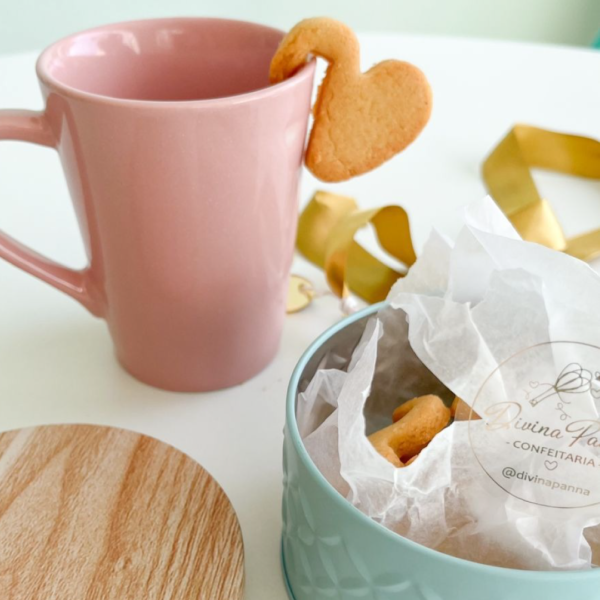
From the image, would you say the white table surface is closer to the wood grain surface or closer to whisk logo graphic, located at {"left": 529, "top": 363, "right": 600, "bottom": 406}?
the wood grain surface

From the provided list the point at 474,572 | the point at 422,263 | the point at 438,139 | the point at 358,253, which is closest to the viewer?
the point at 474,572

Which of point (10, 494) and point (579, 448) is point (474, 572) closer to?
point (579, 448)

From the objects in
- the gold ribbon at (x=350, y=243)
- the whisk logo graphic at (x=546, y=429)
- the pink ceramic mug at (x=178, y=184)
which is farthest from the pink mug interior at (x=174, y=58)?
the whisk logo graphic at (x=546, y=429)

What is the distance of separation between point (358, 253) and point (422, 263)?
0.39ft

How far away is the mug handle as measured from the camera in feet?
1.07

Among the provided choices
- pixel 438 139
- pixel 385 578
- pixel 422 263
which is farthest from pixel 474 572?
pixel 438 139

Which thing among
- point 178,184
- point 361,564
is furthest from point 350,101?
point 361,564

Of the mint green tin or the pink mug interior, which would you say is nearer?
the mint green tin

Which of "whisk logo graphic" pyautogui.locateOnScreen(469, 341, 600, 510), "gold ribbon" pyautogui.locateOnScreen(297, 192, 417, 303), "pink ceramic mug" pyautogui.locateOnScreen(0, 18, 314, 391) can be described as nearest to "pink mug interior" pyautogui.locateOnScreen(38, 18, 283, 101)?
"pink ceramic mug" pyautogui.locateOnScreen(0, 18, 314, 391)

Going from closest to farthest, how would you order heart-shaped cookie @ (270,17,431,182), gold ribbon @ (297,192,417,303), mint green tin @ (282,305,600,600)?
mint green tin @ (282,305,600,600)
heart-shaped cookie @ (270,17,431,182)
gold ribbon @ (297,192,417,303)

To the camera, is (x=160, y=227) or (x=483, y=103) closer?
(x=160, y=227)

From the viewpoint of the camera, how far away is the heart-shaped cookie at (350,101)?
32cm

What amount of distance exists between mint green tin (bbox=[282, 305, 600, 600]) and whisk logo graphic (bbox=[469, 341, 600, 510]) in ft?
0.13

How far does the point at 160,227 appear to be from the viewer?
0.32m
